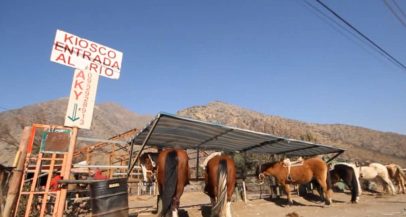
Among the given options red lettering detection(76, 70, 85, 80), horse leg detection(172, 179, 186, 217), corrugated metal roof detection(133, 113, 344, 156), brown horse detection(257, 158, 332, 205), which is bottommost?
horse leg detection(172, 179, 186, 217)

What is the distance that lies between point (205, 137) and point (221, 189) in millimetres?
2318

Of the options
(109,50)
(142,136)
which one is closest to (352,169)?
(142,136)

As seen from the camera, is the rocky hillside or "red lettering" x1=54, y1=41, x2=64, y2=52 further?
the rocky hillside

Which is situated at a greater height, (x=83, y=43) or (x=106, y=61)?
(x=83, y=43)

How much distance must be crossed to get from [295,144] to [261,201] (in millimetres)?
2919

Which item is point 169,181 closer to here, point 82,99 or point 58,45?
point 82,99

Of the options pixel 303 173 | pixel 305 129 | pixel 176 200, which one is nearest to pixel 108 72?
pixel 176 200

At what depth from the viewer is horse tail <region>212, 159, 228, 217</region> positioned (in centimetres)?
714

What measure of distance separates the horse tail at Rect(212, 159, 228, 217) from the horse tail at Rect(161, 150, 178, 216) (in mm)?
1339

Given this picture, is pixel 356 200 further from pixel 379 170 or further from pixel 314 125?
pixel 314 125

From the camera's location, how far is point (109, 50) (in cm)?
609

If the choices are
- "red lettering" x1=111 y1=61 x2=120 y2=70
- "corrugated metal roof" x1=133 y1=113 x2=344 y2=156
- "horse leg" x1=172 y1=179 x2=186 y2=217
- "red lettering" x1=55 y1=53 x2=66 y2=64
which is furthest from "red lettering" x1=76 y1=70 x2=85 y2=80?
"horse leg" x1=172 y1=179 x2=186 y2=217

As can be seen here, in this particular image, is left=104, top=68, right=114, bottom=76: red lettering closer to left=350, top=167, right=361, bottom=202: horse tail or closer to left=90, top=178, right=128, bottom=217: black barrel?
left=90, top=178, right=128, bottom=217: black barrel

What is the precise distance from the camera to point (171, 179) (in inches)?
269
